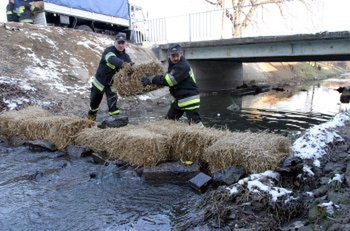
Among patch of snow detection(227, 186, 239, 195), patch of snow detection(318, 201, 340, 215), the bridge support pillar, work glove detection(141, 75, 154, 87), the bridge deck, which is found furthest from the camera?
the bridge support pillar

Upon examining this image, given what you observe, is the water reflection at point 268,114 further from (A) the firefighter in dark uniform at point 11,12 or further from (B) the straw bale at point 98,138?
(A) the firefighter in dark uniform at point 11,12

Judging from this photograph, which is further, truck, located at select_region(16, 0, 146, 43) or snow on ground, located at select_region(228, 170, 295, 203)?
truck, located at select_region(16, 0, 146, 43)

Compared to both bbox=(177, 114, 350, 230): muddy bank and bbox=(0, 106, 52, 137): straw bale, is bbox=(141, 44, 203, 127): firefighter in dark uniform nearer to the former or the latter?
bbox=(177, 114, 350, 230): muddy bank

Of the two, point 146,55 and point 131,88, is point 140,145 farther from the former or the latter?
point 146,55

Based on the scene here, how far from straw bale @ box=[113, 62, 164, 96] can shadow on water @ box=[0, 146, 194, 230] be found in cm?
187

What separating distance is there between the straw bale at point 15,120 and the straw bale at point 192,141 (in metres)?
4.31

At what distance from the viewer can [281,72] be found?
33.4m

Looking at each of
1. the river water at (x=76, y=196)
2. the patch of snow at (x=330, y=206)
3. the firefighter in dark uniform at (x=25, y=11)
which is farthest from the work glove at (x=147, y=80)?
the firefighter in dark uniform at (x=25, y=11)

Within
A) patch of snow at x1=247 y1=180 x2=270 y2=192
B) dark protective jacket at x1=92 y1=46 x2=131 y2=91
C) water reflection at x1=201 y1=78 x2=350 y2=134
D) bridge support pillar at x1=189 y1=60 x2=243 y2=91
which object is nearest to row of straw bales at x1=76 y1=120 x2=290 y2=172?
patch of snow at x1=247 y1=180 x2=270 y2=192

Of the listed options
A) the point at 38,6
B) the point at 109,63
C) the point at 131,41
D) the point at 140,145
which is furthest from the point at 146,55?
the point at 140,145

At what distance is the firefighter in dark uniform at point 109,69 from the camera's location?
7.80 metres

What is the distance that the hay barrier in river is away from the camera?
5262 millimetres

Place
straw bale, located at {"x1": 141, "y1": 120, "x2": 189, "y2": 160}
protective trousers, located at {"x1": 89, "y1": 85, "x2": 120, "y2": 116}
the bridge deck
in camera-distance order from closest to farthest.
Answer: straw bale, located at {"x1": 141, "y1": 120, "x2": 189, "y2": 160}, protective trousers, located at {"x1": 89, "y1": 85, "x2": 120, "y2": 116}, the bridge deck

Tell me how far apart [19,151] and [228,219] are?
554 centimetres
